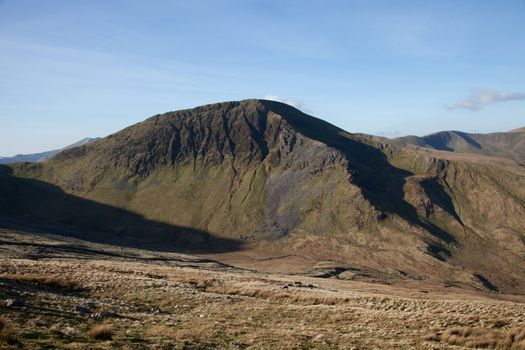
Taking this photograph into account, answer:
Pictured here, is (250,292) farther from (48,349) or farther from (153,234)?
(153,234)

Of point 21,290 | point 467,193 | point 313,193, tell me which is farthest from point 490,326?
point 467,193

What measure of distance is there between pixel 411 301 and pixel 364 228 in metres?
144

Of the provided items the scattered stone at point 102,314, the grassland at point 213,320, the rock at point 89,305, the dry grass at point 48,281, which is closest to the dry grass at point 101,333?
the grassland at point 213,320

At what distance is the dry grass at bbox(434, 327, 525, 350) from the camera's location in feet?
71.7

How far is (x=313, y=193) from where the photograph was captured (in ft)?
→ 639

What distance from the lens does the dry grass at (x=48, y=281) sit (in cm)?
3597

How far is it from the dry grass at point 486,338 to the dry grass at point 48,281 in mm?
28504

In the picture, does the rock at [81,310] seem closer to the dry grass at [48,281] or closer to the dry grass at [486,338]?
the dry grass at [48,281]

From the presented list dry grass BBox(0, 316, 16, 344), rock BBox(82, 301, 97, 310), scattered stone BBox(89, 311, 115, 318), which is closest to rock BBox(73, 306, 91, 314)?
rock BBox(82, 301, 97, 310)

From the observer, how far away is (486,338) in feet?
75.3

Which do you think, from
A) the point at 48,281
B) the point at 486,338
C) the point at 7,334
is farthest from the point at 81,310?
the point at 486,338

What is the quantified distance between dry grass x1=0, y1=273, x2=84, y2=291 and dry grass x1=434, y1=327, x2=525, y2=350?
2850cm

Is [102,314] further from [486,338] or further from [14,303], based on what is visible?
[486,338]

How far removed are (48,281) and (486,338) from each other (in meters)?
32.3
